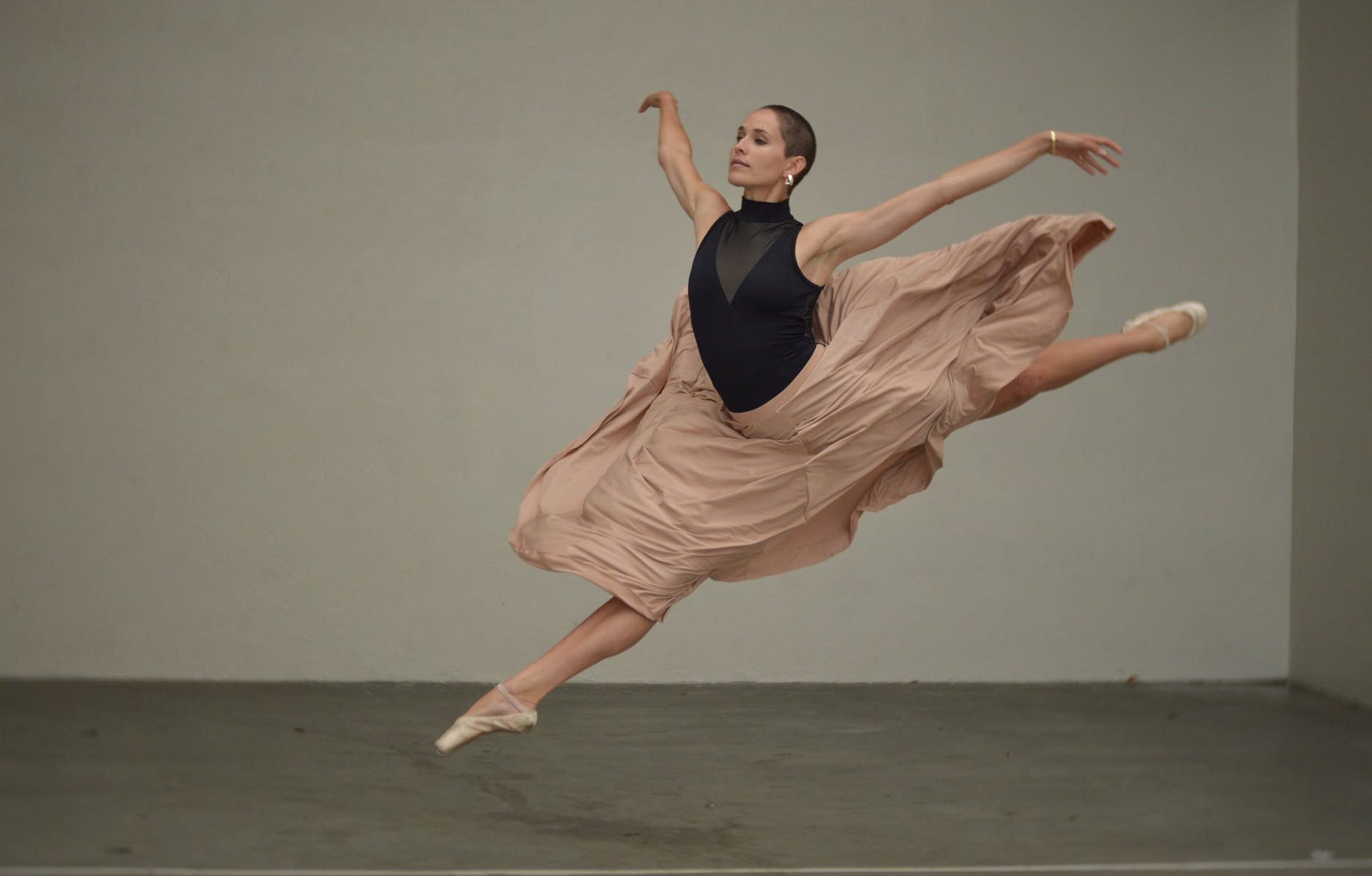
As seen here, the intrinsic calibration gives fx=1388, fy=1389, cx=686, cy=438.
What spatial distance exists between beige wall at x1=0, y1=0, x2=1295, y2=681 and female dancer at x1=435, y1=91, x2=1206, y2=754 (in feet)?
6.29

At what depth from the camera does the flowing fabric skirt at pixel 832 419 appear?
2.97 metres

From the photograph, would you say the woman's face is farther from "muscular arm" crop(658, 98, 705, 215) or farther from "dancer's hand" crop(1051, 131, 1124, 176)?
"dancer's hand" crop(1051, 131, 1124, 176)

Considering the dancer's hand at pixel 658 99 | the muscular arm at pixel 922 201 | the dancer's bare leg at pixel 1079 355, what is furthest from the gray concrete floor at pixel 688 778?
the dancer's hand at pixel 658 99

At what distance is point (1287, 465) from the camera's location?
5.34 metres

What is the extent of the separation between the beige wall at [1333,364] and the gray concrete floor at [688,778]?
274 millimetres

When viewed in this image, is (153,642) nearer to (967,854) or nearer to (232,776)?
(232,776)

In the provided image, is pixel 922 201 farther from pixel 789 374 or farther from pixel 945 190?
pixel 789 374

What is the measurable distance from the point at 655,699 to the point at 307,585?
1.31 metres

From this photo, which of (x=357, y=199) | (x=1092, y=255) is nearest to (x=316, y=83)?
(x=357, y=199)

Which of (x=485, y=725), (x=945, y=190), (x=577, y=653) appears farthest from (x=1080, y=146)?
(x=485, y=725)

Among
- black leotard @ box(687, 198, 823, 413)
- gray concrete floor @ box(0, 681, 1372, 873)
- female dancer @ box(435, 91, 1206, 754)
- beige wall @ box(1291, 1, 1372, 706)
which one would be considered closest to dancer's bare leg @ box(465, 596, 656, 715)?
female dancer @ box(435, 91, 1206, 754)

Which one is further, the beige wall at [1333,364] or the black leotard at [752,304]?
the beige wall at [1333,364]

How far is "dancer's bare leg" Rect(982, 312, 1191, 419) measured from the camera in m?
3.05

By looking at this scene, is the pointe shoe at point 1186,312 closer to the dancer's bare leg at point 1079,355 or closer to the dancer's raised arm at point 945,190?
the dancer's bare leg at point 1079,355
